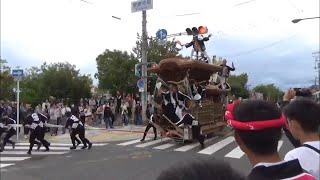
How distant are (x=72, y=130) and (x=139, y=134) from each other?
6547mm

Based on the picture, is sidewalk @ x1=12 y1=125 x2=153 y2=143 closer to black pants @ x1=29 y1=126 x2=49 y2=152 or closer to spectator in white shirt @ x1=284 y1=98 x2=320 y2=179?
black pants @ x1=29 y1=126 x2=49 y2=152

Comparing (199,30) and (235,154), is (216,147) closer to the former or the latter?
(235,154)

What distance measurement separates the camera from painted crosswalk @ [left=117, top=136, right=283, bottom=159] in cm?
1531

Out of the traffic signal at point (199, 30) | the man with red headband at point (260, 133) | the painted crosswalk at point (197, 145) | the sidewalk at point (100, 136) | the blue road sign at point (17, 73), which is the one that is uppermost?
the traffic signal at point (199, 30)

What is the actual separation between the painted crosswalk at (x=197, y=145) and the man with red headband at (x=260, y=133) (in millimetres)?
11515

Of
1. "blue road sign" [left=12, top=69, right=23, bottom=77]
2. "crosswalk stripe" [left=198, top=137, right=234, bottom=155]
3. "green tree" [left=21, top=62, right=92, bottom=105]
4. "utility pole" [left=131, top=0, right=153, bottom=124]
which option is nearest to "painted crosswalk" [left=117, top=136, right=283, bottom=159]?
"crosswalk stripe" [left=198, top=137, right=234, bottom=155]

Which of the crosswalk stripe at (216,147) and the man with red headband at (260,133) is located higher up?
the man with red headband at (260,133)

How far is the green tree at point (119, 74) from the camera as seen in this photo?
50.2m

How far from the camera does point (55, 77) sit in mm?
63375

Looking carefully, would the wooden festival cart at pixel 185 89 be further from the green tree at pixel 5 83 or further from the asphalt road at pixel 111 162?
the green tree at pixel 5 83

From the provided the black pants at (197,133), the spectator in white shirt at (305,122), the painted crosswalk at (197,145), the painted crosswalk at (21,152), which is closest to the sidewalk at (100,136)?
the painted crosswalk at (197,145)

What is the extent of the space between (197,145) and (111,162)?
517 cm

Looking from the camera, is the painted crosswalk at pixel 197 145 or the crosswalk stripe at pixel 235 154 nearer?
the crosswalk stripe at pixel 235 154

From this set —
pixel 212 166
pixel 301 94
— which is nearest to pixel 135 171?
pixel 301 94
